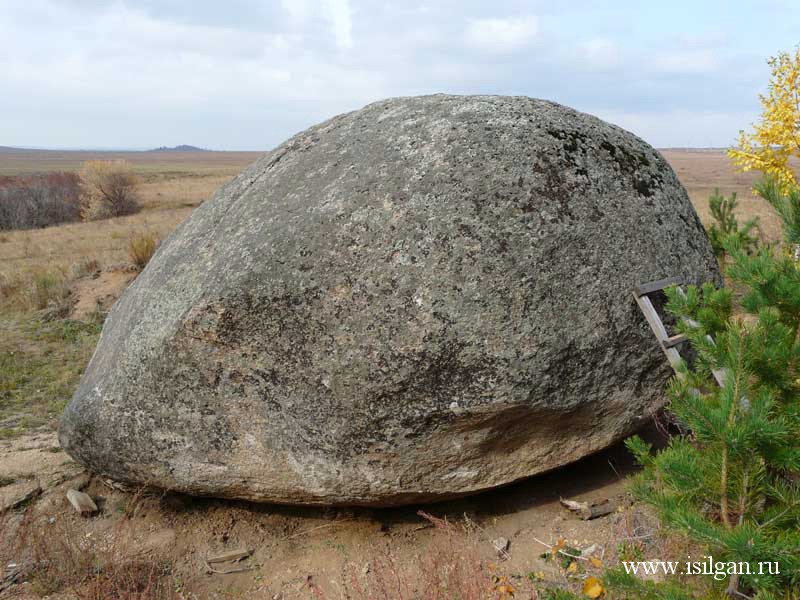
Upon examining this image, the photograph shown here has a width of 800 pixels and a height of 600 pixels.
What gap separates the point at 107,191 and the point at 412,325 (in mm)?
23112

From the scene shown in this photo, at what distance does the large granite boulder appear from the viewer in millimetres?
2930

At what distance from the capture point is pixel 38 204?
21.1m

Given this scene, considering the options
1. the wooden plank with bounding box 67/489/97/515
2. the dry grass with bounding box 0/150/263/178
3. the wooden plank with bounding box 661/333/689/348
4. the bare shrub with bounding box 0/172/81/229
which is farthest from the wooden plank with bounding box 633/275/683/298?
the dry grass with bounding box 0/150/263/178

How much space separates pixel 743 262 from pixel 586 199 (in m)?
1.15

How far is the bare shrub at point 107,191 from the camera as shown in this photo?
22.3m

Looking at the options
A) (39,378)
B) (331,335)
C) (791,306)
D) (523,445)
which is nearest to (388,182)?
(331,335)

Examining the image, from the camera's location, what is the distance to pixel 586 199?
3.19 meters

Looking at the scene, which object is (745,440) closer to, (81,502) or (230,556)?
(230,556)

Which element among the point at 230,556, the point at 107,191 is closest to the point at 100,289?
the point at 230,556

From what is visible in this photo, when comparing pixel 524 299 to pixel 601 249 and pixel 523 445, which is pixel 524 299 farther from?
pixel 523 445

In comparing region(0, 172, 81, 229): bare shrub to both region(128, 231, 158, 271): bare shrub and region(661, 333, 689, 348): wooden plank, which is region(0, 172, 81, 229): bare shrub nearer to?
region(128, 231, 158, 271): bare shrub

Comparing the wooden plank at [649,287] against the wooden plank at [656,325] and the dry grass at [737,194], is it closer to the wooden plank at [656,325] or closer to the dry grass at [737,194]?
the wooden plank at [656,325]

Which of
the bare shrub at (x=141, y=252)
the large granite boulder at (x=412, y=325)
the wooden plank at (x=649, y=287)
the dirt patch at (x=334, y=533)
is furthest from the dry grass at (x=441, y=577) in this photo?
the bare shrub at (x=141, y=252)

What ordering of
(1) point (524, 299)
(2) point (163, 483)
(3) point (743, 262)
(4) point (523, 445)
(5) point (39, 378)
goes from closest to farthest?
(3) point (743, 262)
(1) point (524, 299)
(4) point (523, 445)
(2) point (163, 483)
(5) point (39, 378)
